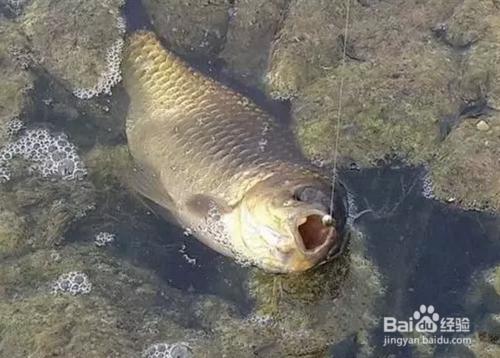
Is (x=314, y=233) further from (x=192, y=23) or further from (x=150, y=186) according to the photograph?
(x=192, y=23)

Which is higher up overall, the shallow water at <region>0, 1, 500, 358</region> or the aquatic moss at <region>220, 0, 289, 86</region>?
the aquatic moss at <region>220, 0, 289, 86</region>

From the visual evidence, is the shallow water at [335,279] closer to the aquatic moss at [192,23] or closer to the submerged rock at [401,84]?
the submerged rock at [401,84]

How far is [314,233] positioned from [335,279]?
360 mm

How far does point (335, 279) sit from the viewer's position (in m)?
2.91

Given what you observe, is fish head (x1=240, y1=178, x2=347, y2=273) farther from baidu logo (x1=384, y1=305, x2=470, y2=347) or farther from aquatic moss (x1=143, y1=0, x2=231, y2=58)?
aquatic moss (x1=143, y1=0, x2=231, y2=58)

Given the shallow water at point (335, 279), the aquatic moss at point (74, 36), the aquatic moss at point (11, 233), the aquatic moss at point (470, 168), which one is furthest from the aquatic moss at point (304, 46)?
the aquatic moss at point (11, 233)

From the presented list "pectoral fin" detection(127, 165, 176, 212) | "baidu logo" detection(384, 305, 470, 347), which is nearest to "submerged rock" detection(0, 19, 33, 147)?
"pectoral fin" detection(127, 165, 176, 212)

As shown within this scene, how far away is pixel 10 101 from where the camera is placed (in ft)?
11.3

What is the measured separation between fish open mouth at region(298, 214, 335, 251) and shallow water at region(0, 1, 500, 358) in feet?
1.03

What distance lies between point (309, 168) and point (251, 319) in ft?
1.98

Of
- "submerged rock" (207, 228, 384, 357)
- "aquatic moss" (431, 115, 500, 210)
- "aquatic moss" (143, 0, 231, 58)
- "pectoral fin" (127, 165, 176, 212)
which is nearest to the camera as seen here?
"submerged rock" (207, 228, 384, 357)

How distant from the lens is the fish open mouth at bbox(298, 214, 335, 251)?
2598 millimetres

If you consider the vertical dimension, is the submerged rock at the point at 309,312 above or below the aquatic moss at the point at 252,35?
below

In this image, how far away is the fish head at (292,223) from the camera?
2590 millimetres
